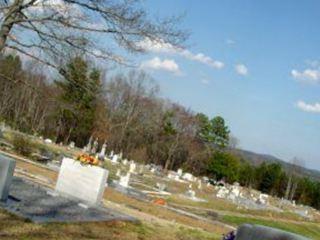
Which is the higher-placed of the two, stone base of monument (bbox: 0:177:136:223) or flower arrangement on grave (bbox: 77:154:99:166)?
flower arrangement on grave (bbox: 77:154:99:166)

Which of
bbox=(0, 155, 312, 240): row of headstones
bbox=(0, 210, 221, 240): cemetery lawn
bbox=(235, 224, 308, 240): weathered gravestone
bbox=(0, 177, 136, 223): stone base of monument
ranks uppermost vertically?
bbox=(235, 224, 308, 240): weathered gravestone

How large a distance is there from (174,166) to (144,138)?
332 inches

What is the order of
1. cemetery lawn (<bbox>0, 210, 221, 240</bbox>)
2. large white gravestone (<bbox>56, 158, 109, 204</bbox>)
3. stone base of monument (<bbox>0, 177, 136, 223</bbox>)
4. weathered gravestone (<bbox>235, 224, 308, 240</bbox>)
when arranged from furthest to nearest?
large white gravestone (<bbox>56, 158, 109, 204</bbox>) < stone base of monument (<bbox>0, 177, 136, 223</bbox>) < cemetery lawn (<bbox>0, 210, 221, 240</bbox>) < weathered gravestone (<bbox>235, 224, 308, 240</bbox>)

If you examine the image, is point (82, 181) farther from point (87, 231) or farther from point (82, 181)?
point (87, 231)

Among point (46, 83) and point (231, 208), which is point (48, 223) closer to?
point (46, 83)

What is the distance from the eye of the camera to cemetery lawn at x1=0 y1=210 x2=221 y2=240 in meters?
8.75

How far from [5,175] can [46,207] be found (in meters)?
1.29

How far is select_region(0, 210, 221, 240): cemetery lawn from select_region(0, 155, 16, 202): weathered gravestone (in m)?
0.92

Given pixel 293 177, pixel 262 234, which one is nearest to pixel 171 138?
pixel 293 177

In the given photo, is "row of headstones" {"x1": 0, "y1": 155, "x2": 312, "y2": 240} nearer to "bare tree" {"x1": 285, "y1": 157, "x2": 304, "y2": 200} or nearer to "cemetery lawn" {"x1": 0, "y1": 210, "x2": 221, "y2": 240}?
"cemetery lawn" {"x1": 0, "y1": 210, "x2": 221, "y2": 240}

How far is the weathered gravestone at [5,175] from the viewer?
1078 centimetres

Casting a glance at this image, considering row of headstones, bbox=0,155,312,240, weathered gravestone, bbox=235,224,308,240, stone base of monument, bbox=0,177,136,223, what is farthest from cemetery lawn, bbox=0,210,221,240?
weathered gravestone, bbox=235,224,308,240

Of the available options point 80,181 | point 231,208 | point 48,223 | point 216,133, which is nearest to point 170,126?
point 216,133

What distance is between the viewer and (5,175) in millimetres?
10812
